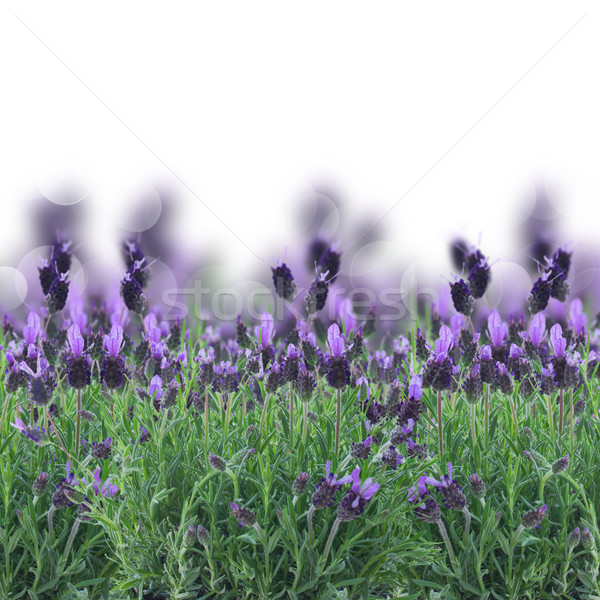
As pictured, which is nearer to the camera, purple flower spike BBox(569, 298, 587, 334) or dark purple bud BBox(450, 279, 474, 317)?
dark purple bud BBox(450, 279, 474, 317)

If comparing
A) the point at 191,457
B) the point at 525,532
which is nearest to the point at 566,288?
the point at 525,532

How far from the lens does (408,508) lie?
2004 mm

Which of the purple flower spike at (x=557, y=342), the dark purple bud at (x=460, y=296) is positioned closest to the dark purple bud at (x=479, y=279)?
the dark purple bud at (x=460, y=296)

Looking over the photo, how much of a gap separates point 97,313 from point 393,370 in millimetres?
1750

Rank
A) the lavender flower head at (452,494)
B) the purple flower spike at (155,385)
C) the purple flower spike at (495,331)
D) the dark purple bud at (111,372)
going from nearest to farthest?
the lavender flower head at (452,494) < the dark purple bud at (111,372) < the purple flower spike at (155,385) < the purple flower spike at (495,331)

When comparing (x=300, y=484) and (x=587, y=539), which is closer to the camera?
(x=300, y=484)

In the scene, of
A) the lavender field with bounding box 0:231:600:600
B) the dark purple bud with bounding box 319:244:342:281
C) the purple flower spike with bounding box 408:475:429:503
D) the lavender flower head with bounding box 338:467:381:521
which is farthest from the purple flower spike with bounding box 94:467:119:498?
the dark purple bud with bounding box 319:244:342:281

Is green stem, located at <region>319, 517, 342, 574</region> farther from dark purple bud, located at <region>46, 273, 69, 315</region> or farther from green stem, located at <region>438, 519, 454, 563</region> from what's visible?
dark purple bud, located at <region>46, 273, 69, 315</region>

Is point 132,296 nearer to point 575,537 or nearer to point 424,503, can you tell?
point 424,503

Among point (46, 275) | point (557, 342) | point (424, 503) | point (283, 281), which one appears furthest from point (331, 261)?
point (46, 275)

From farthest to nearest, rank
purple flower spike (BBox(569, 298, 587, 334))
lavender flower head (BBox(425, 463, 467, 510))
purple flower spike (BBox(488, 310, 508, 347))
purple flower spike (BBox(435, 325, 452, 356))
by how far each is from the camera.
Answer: purple flower spike (BBox(569, 298, 587, 334)), purple flower spike (BBox(488, 310, 508, 347)), purple flower spike (BBox(435, 325, 452, 356)), lavender flower head (BBox(425, 463, 467, 510))

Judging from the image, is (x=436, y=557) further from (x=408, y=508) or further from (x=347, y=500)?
(x=347, y=500)

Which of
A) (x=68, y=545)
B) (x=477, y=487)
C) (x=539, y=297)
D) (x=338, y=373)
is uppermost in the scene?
(x=539, y=297)

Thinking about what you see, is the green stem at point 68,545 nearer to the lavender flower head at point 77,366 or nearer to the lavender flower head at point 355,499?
the lavender flower head at point 77,366
